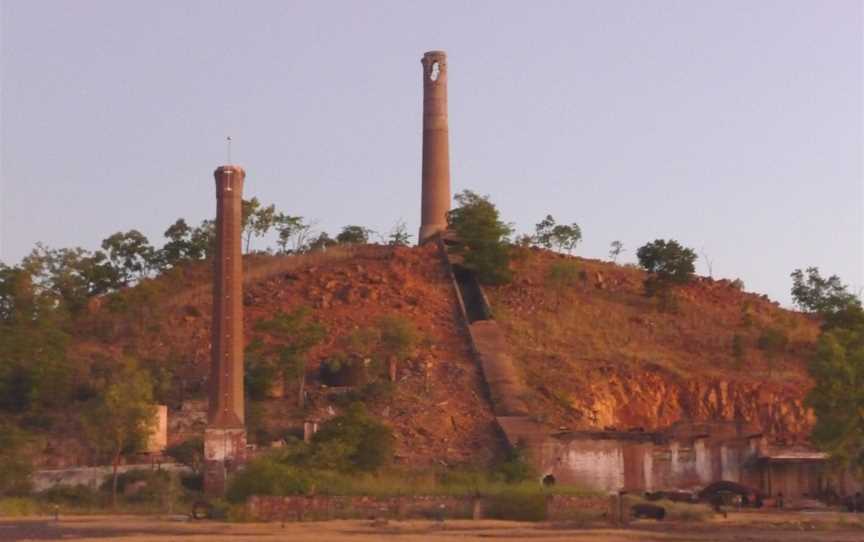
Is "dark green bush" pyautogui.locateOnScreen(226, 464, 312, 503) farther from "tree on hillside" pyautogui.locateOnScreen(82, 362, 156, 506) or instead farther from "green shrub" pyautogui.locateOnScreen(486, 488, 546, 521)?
"tree on hillside" pyautogui.locateOnScreen(82, 362, 156, 506)

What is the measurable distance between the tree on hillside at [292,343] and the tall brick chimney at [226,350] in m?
3.70

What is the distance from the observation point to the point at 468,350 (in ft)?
199

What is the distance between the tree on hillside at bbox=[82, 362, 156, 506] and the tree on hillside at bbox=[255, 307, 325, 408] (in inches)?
227

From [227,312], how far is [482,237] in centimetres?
1787

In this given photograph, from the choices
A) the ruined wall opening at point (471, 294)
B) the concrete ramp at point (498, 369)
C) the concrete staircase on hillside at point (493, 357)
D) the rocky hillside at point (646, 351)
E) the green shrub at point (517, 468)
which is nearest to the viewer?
the green shrub at point (517, 468)

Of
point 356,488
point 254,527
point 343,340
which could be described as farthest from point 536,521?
point 343,340

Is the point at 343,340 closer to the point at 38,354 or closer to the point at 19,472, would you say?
the point at 38,354

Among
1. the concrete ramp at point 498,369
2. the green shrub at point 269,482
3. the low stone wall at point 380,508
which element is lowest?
the low stone wall at point 380,508

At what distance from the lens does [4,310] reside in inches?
2489

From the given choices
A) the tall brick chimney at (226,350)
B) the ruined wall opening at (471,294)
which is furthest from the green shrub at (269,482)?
the ruined wall opening at (471,294)

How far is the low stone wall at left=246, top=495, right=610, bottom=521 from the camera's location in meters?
41.4

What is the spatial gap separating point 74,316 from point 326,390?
14.2 m

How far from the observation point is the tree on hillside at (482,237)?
6775 cm

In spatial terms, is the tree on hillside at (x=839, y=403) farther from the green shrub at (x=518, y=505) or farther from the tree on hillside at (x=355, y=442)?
the tree on hillside at (x=355, y=442)
